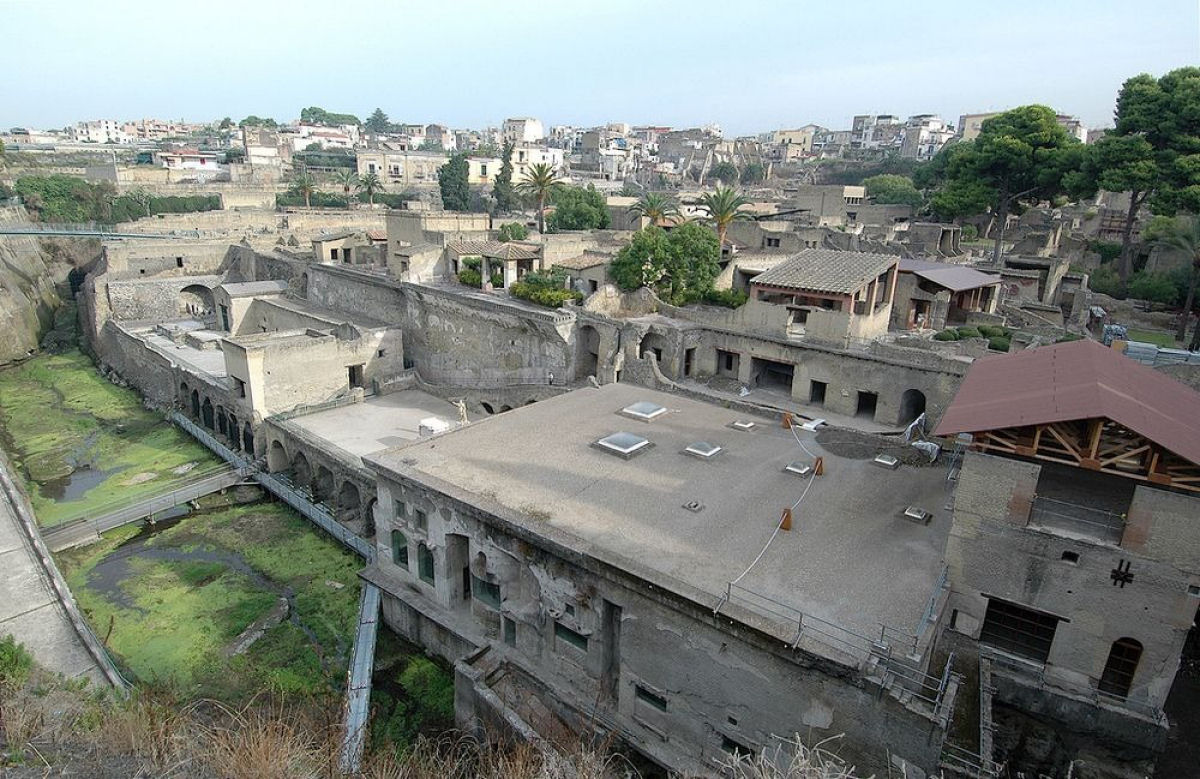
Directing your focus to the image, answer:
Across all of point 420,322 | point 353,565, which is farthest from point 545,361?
point 353,565

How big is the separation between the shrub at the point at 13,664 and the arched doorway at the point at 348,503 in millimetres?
12012

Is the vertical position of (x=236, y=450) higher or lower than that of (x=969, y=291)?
lower

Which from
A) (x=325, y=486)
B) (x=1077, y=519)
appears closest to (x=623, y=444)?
(x=1077, y=519)

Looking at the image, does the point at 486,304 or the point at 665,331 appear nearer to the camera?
the point at 665,331

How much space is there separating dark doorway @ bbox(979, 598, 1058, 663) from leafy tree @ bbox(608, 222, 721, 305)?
23.3 metres

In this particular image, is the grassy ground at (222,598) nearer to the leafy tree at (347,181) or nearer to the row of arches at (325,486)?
the row of arches at (325,486)

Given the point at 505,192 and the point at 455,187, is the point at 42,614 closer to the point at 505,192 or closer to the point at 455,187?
the point at 505,192

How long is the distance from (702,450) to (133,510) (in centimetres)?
2371

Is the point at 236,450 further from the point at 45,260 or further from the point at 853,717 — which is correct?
the point at 45,260

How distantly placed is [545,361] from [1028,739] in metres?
24.6

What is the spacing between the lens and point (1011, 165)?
150ft

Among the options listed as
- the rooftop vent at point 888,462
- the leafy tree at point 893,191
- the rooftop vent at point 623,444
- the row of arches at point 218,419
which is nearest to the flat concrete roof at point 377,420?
the row of arches at point 218,419

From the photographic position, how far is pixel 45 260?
197 feet

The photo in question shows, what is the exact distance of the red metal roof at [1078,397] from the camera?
1224 centimetres
